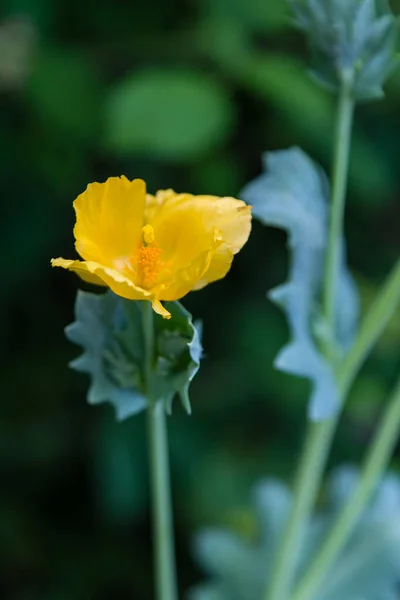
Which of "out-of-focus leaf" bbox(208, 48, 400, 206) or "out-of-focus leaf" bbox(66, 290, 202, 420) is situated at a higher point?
"out-of-focus leaf" bbox(208, 48, 400, 206)

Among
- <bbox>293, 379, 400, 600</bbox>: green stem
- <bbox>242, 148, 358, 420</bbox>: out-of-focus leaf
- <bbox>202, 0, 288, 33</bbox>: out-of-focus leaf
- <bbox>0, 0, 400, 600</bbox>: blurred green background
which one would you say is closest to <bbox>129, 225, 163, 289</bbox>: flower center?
<bbox>242, 148, 358, 420</bbox>: out-of-focus leaf

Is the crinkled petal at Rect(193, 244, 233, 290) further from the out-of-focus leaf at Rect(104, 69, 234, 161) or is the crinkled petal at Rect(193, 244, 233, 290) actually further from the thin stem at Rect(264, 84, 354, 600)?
the out-of-focus leaf at Rect(104, 69, 234, 161)

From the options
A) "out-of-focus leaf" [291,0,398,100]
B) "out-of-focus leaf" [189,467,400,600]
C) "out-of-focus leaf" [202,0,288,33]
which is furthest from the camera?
"out-of-focus leaf" [202,0,288,33]

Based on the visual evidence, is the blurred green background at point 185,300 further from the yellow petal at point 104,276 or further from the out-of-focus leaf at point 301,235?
the yellow petal at point 104,276

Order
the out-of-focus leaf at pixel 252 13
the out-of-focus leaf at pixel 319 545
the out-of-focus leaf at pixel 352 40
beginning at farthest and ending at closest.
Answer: the out-of-focus leaf at pixel 252 13 → the out-of-focus leaf at pixel 319 545 → the out-of-focus leaf at pixel 352 40

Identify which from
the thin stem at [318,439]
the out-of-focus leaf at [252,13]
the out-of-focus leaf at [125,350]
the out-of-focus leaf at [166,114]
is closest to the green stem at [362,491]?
the thin stem at [318,439]

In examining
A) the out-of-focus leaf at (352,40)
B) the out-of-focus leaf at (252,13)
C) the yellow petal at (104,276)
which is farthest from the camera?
the out-of-focus leaf at (252,13)

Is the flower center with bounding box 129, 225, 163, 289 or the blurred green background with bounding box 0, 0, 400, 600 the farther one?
the blurred green background with bounding box 0, 0, 400, 600
